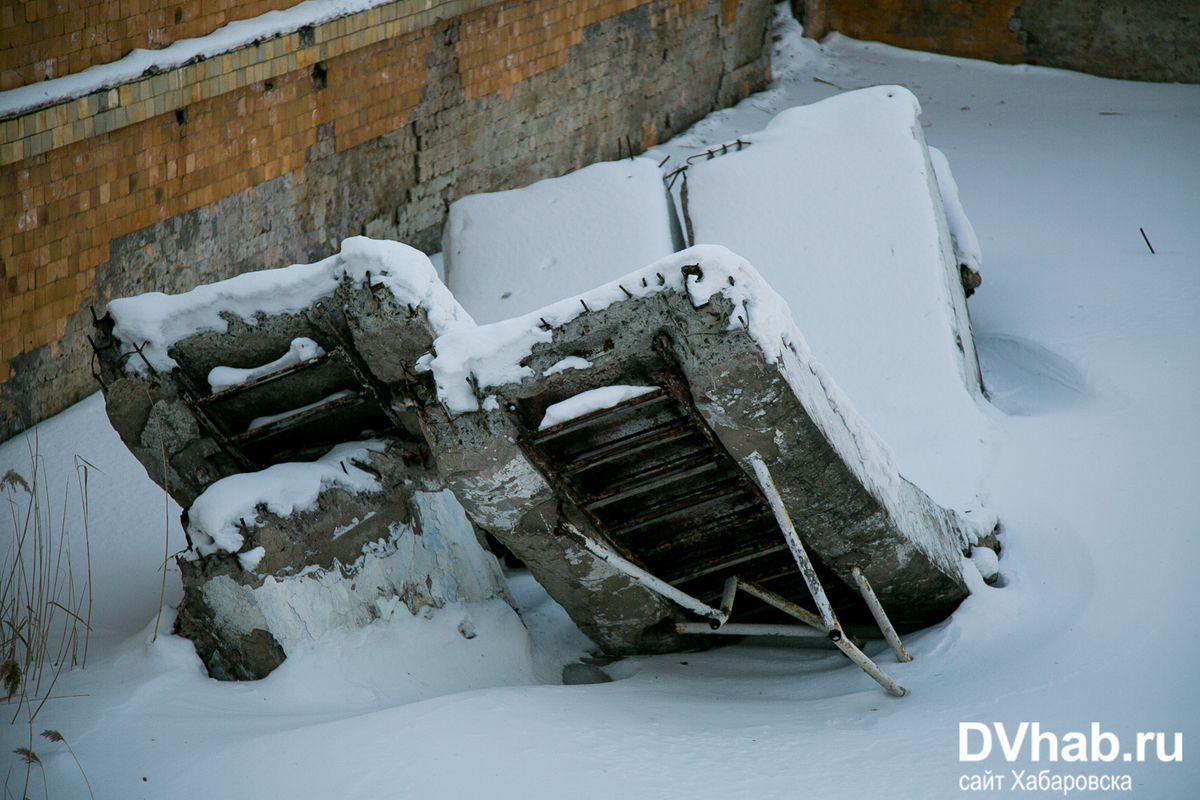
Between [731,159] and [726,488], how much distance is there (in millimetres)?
3581

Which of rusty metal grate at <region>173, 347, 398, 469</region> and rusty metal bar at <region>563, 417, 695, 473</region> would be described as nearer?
rusty metal bar at <region>563, 417, 695, 473</region>

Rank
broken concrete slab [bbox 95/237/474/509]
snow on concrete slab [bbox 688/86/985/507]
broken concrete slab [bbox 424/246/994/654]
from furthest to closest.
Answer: snow on concrete slab [bbox 688/86/985/507]
broken concrete slab [bbox 95/237/474/509]
broken concrete slab [bbox 424/246/994/654]

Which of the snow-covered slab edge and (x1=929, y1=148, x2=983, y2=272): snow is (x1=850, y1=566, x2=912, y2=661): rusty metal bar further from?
(x1=929, y1=148, x2=983, y2=272): snow

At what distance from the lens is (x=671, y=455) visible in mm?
3928

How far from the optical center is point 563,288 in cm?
648

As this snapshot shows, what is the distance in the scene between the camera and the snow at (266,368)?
167 inches

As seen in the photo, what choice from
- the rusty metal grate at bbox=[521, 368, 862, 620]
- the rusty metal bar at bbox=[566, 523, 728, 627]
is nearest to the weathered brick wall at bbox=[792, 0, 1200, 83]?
the rusty metal grate at bbox=[521, 368, 862, 620]

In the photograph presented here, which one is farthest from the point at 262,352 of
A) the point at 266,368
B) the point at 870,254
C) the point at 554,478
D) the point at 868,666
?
the point at 870,254

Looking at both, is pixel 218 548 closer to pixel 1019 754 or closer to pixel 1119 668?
pixel 1019 754

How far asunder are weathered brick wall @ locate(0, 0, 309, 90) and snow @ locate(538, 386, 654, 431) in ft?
12.8

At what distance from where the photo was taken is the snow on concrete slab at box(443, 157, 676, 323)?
6.55 meters

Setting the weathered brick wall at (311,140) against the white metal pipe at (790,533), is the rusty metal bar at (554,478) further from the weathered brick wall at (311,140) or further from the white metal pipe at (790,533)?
the weathered brick wall at (311,140)

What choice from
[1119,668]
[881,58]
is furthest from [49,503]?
[881,58]

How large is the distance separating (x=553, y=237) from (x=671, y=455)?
10.7 feet
